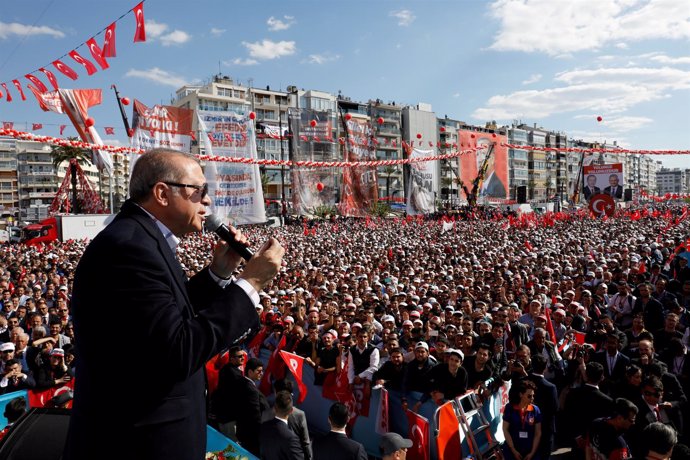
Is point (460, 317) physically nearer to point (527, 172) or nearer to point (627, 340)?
point (627, 340)

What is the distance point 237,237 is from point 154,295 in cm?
52

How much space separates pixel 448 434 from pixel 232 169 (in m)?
13.0

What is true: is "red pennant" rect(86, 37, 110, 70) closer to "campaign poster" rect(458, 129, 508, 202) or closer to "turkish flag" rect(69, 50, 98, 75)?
"turkish flag" rect(69, 50, 98, 75)

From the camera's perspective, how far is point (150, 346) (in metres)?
1.27

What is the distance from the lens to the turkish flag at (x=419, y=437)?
497 cm

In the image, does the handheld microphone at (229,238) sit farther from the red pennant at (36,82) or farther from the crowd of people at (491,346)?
the red pennant at (36,82)

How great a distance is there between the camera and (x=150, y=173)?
1.54m

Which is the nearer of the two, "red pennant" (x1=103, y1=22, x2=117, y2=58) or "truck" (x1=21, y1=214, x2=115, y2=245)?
"red pennant" (x1=103, y1=22, x2=117, y2=58)

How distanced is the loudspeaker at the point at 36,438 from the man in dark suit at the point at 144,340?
1423mm

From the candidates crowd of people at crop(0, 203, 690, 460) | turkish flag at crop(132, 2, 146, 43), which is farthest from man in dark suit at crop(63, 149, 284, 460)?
turkish flag at crop(132, 2, 146, 43)

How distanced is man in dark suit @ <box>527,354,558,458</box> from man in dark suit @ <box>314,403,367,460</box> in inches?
82.5

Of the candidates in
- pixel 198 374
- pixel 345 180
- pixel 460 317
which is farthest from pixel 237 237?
pixel 345 180

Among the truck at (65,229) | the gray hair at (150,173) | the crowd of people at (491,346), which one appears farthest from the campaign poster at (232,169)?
the truck at (65,229)

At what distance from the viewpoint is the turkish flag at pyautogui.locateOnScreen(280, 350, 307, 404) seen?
22.1 ft
